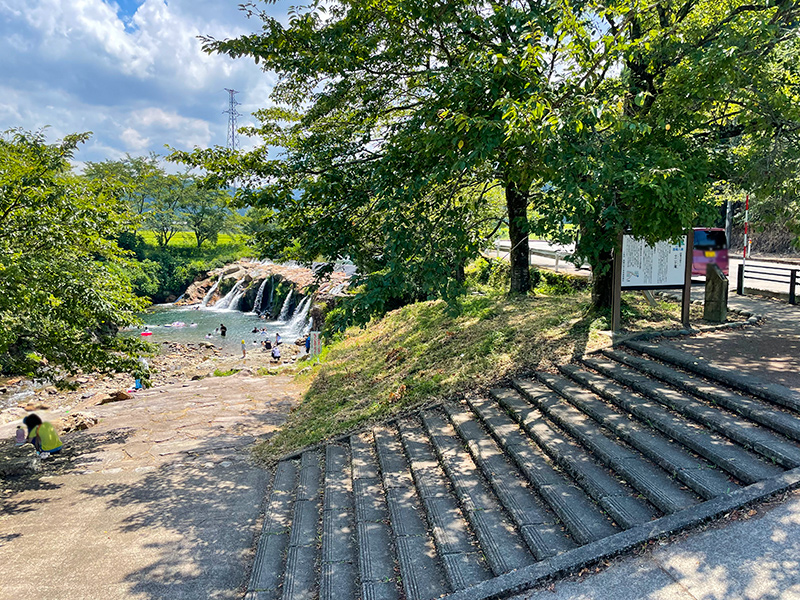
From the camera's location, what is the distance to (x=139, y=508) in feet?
21.3

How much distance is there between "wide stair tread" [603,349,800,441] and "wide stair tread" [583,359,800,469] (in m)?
0.09

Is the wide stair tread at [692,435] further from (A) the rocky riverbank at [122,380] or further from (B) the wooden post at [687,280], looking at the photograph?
(A) the rocky riverbank at [122,380]

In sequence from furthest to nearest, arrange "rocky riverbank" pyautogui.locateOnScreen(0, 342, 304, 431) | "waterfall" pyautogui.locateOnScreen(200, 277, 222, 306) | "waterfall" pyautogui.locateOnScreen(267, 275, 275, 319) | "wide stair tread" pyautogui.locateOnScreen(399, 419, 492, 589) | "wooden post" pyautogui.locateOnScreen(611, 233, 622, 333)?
"waterfall" pyautogui.locateOnScreen(200, 277, 222, 306) → "waterfall" pyautogui.locateOnScreen(267, 275, 275, 319) → "rocky riverbank" pyautogui.locateOnScreen(0, 342, 304, 431) → "wooden post" pyautogui.locateOnScreen(611, 233, 622, 333) → "wide stair tread" pyautogui.locateOnScreen(399, 419, 492, 589)

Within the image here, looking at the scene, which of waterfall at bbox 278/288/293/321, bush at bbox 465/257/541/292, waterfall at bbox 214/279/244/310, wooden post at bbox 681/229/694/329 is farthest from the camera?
waterfall at bbox 214/279/244/310

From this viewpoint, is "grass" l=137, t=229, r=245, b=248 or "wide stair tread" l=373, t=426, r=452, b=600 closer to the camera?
"wide stair tread" l=373, t=426, r=452, b=600

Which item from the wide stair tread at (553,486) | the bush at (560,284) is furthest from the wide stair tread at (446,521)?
the bush at (560,284)

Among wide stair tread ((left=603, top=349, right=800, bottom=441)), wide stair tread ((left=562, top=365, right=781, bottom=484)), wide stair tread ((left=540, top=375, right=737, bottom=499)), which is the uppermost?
wide stair tread ((left=603, top=349, right=800, bottom=441))

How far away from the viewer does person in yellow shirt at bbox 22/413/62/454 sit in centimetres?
851

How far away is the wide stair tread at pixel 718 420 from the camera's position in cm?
444

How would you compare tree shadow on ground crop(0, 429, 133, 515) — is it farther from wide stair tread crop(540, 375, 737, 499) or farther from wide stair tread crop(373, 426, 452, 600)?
wide stair tread crop(540, 375, 737, 499)

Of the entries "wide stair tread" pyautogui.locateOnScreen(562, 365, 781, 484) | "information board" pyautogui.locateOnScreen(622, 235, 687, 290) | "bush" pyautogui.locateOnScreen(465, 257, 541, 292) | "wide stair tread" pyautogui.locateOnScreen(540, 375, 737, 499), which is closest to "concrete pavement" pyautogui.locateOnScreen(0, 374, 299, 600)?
"wide stair tread" pyautogui.locateOnScreen(540, 375, 737, 499)

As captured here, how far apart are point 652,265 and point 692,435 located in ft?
13.3

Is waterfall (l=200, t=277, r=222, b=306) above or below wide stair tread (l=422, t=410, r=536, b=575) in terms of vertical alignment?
below

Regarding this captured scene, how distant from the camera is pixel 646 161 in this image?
21.5 ft
